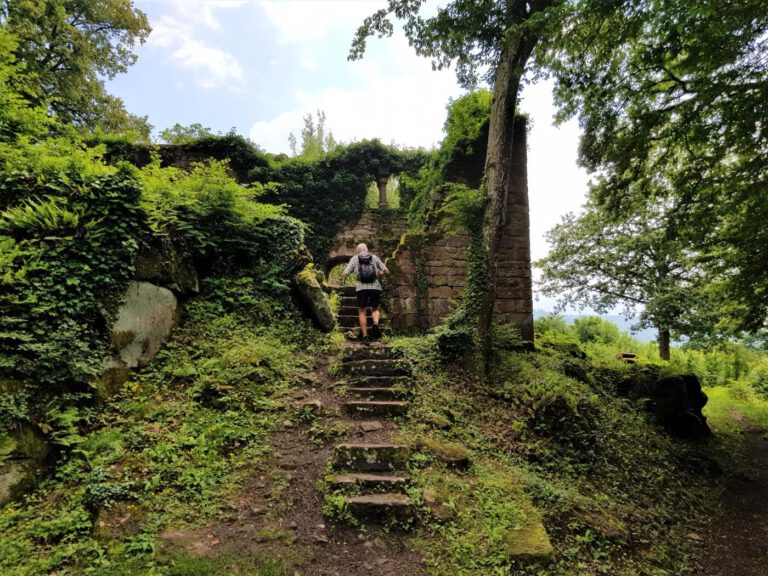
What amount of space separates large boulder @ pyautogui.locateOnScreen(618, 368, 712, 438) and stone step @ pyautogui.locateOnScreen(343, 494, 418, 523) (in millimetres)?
6906

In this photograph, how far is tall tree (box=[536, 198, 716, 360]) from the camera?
13430 millimetres

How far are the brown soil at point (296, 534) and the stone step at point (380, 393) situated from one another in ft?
4.18

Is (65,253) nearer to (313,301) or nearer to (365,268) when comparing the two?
(313,301)

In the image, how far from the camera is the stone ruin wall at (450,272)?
9297 mm

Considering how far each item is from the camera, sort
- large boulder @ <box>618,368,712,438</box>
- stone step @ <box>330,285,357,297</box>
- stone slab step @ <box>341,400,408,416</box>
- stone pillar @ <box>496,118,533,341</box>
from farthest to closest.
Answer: stone step @ <box>330,285,357,297</box>, stone pillar @ <box>496,118,533,341</box>, large boulder @ <box>618,368,712,438</box>, stone slab step @ <box>341,400,408,416</box>

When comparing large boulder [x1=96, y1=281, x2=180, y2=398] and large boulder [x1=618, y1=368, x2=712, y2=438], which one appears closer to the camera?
large boulder [x1=96, y1=281, x2=180, y2=398]

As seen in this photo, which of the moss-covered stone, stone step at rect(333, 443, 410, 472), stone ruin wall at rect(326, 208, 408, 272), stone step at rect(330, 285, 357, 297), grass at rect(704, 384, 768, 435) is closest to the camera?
the moss-covered stone

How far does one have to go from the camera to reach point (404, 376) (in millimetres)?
6105

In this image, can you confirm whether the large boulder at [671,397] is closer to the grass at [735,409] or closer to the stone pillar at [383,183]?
the grass at [735,409]

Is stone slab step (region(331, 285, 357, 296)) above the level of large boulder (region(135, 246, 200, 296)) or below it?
above

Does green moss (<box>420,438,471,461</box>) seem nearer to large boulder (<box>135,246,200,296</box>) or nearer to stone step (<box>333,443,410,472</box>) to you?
stone step (<box>333,443,410,472</box>)

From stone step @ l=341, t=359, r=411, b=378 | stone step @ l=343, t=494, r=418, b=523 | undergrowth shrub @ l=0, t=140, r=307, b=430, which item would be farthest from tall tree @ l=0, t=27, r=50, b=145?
stone step @ l=343, t=494, r=418, b=523

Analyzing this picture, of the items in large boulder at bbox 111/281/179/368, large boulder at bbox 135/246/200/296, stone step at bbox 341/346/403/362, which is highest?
large boulder at bbox 135/246/200/296

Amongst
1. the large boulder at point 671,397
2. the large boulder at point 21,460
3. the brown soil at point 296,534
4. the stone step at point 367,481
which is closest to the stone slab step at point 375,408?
the brown soil at point 296,534
